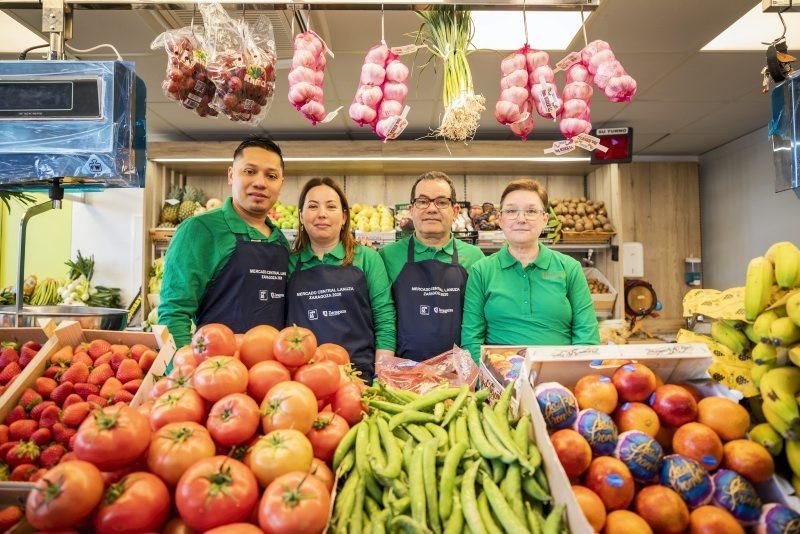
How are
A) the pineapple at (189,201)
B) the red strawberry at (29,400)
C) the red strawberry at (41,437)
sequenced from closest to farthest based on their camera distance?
the red strawberry at (41,437) → the red strawberry at (29,400) → the pineapple at (189,201)

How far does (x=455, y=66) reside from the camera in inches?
90.2

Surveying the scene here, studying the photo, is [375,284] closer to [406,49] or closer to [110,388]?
[406,49]

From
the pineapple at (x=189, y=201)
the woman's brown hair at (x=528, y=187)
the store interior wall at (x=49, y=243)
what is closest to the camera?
the woman's brown hair at (x=528, y=187)

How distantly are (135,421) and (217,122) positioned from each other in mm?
4931

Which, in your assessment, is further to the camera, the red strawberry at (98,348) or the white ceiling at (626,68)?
the white ceiling at (626,68)

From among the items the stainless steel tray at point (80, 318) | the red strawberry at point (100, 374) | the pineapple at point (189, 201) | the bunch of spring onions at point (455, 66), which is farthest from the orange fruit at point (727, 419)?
the pineapple at point (189, 201)

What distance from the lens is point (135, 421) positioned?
1.00 meters

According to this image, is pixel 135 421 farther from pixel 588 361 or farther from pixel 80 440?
pixel 588 361

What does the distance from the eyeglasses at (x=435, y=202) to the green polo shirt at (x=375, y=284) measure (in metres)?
0.42

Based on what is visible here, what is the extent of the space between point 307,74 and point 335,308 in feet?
3.83

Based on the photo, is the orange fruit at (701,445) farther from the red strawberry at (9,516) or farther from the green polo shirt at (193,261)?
the green polo shirt at (193,261)

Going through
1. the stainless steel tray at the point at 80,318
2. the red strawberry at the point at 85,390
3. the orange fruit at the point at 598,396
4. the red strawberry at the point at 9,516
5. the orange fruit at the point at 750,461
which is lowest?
the red strawberry at the point at 9,516

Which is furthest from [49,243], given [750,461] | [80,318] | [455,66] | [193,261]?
[750,461]

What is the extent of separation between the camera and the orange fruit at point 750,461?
1.12 meters
